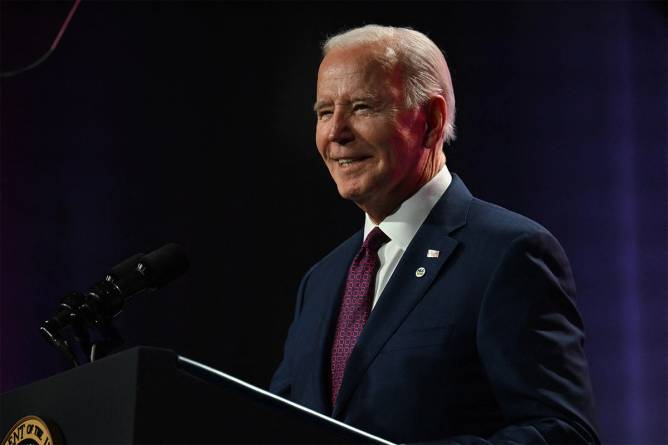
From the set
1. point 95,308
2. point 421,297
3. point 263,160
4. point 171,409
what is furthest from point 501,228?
point 263,160

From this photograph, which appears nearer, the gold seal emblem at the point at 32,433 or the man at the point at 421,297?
the gold seal emblem at the point at 32,433

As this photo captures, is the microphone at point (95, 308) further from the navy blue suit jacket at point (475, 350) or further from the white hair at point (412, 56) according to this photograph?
the white hair at point (412, 56)

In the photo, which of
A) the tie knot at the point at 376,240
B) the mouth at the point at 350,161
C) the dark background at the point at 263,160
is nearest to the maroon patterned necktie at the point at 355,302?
the tie knot at the point at 376,240

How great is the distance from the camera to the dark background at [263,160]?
126 inches

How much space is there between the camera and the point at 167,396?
3.66ft

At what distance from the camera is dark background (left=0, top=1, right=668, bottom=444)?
320 centimetres

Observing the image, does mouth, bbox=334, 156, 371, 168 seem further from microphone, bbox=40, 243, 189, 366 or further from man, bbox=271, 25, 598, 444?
microphone, bbox=40, 243, 189, 366

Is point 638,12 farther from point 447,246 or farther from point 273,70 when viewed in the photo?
point 447,246

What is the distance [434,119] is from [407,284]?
46 cm

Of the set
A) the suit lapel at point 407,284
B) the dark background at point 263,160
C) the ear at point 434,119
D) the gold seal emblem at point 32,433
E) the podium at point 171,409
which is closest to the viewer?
the podium at point 171,409

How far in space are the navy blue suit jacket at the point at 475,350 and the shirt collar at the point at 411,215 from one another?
10 cm

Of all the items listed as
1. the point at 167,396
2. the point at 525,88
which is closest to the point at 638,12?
the point at 525,88

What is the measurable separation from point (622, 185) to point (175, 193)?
1.53 metres

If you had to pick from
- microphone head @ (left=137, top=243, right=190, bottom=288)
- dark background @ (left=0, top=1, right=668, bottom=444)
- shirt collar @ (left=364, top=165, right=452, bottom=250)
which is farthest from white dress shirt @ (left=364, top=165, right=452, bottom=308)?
dark background @ (left=0, top=1, right=668, bottom=444)
